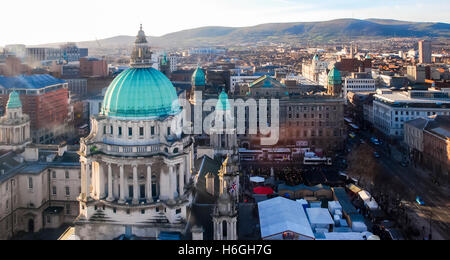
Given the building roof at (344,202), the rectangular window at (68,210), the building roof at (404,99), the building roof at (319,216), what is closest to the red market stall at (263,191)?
the building roof at (344,202)

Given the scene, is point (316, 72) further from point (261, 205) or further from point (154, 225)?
point (154, 225)

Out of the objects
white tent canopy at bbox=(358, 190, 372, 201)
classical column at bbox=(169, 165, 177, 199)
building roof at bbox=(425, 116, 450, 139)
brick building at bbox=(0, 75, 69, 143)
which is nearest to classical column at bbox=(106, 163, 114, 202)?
classical column at bbox=(169, 165, 177, 199)

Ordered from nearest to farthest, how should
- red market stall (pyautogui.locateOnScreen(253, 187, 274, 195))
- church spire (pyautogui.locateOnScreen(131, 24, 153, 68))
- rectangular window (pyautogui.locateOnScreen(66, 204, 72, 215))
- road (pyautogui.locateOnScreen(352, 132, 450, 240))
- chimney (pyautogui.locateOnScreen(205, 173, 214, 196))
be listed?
church spire (pyautogui.locateOnScreen(131, 24, 153, 68)) → chimney (pyautogui.locateOnScreen(205, 173, 214, 196)) → road (pyautogui.locateOnScreen(352, 132, 450, 240)) → rectangular window (pyautogui.locateOnScreen(66, 204, 72, 215)) → red market stall (pyautogui.locateOnScreen(253, 187, 274, 195))

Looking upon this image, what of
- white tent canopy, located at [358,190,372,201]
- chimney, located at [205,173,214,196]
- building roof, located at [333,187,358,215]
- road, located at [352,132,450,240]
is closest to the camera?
chimney, located at [205,173,214,196]

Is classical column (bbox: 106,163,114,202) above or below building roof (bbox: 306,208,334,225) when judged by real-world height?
above

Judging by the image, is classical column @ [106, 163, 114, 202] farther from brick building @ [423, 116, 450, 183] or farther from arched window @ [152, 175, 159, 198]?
brick building @ [423, 116, 450, 183]

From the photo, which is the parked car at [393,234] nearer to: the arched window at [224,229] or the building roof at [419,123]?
the arched window at [224,229]

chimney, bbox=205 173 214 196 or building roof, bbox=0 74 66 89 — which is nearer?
chimney, bbox=205 173 214 196

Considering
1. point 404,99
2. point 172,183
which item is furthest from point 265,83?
point 172,183
